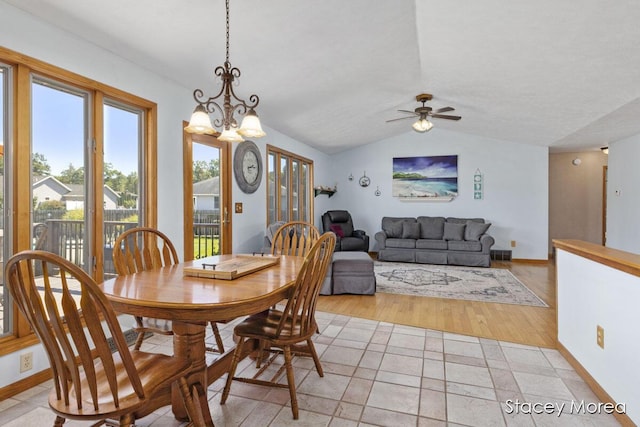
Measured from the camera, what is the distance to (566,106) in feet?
14.1

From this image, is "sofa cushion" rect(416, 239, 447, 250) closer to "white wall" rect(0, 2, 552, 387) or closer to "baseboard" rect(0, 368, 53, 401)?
"white wall" rect(0, 2, 552, 387)

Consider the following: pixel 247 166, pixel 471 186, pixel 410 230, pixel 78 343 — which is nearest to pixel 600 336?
pixel 78 343

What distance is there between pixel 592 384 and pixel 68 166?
3749 mm

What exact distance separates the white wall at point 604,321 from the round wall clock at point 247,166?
11.6ft

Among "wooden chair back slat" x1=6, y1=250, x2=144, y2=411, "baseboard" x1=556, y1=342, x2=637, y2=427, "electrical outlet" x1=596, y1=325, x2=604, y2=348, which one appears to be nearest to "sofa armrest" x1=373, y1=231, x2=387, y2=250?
"baseboard" x1=556, y1=342, x2=637, y2=427

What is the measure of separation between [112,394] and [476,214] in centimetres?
725

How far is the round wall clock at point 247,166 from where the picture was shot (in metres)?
4.38

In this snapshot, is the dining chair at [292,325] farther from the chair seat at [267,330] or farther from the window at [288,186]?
the window at [288,186]

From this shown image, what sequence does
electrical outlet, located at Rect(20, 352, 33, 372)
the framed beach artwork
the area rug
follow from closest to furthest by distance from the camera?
electrical outlet, located at Rect(20, 352, 33, 372), the area rug, the framed beach artwork

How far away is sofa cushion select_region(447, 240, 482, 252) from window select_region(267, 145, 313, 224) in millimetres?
2839

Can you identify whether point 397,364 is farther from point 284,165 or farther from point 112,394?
point 284,165

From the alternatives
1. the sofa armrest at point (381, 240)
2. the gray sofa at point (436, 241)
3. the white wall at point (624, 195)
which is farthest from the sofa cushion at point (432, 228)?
the white wall at point (624, 195)

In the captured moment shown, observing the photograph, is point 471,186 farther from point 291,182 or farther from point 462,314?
point 462,314

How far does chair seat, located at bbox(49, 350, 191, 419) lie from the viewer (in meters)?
1.15
